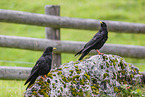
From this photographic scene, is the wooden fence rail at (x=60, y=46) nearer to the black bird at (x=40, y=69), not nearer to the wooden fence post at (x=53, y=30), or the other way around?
the wooden fence post at (x=53, y=30)

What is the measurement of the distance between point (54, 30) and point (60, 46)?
0.45 metres

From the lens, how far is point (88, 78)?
3.35 metres

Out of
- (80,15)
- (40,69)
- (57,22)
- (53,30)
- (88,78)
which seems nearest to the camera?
(40,69)

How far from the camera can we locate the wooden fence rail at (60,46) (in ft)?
15.7

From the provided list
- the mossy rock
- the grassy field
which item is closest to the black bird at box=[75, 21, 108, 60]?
the mossy rock

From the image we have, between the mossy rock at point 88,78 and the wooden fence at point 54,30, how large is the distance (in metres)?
1.70

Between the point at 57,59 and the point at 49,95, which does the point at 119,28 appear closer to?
the point at 57,59

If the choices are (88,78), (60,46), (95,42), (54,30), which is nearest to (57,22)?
(54,30)

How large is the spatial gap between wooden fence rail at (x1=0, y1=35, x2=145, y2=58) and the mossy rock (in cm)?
165

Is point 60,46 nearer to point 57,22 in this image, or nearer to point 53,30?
point 53,30

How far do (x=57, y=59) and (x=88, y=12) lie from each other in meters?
7.50

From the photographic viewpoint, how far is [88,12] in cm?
1240

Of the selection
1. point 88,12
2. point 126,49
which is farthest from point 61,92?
point 88,12

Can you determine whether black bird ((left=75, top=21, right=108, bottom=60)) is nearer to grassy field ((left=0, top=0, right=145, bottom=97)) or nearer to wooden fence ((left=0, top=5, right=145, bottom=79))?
wooden fence ((left=0, top=5, right=145, bottom=79))
